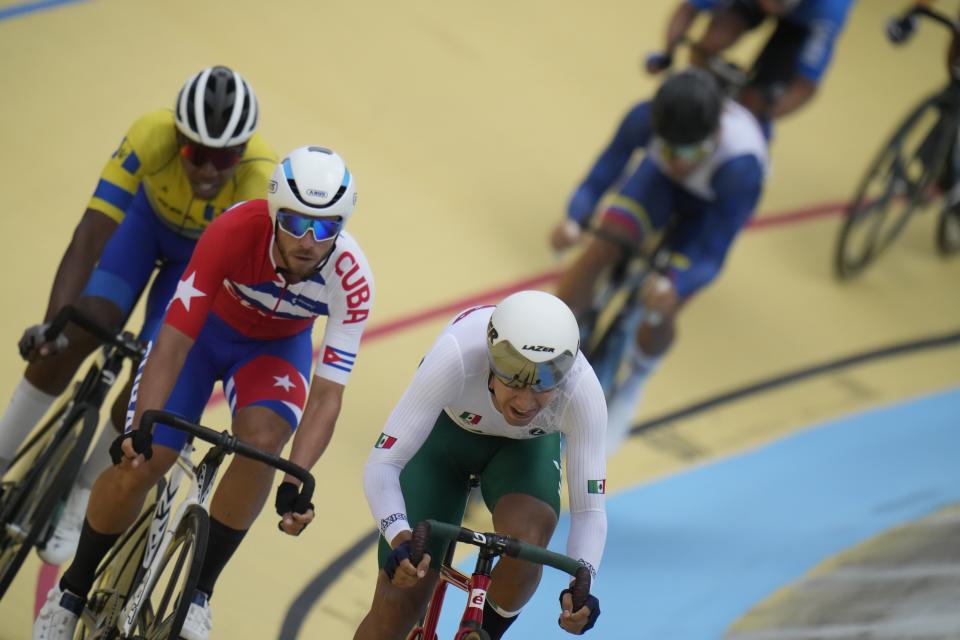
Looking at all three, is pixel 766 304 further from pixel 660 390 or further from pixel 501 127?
pixel 501 127

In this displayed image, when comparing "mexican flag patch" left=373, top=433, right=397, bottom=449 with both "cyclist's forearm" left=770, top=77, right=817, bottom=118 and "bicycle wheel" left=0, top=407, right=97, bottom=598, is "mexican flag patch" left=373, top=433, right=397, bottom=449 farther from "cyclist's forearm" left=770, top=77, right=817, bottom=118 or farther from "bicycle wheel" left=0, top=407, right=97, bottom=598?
"cyclist's forearm" left=770, top=77, right=817, bottom=118

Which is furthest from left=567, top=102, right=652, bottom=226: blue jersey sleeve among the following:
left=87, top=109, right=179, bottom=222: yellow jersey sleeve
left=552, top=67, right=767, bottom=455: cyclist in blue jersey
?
left=87, top=109, right=179, bottom=222: yellow jersey sleeve

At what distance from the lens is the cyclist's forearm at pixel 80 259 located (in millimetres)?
3873

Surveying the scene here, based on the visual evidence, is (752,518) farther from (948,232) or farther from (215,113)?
(948,232)

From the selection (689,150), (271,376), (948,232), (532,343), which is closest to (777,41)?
(689,150)

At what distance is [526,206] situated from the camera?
25.1 feet

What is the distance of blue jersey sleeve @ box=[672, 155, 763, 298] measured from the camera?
5457mm

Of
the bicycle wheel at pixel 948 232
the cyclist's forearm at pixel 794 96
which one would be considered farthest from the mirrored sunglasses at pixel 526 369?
the bicycle wheel at pixel 948 232

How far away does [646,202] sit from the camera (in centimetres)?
561

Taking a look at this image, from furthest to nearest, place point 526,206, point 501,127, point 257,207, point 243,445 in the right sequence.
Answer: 1. point 501,127
2. point 526,206
3. point 257,207
4. point 243,445

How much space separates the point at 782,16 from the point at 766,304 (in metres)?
1.54

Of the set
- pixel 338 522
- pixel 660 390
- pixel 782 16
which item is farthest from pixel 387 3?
pixel 338 522

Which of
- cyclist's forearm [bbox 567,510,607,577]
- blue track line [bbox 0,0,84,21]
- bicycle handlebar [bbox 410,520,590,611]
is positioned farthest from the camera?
blue track line [bbox 0,0,84,21]

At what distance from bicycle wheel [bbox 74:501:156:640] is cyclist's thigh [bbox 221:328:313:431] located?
0.38 metres
